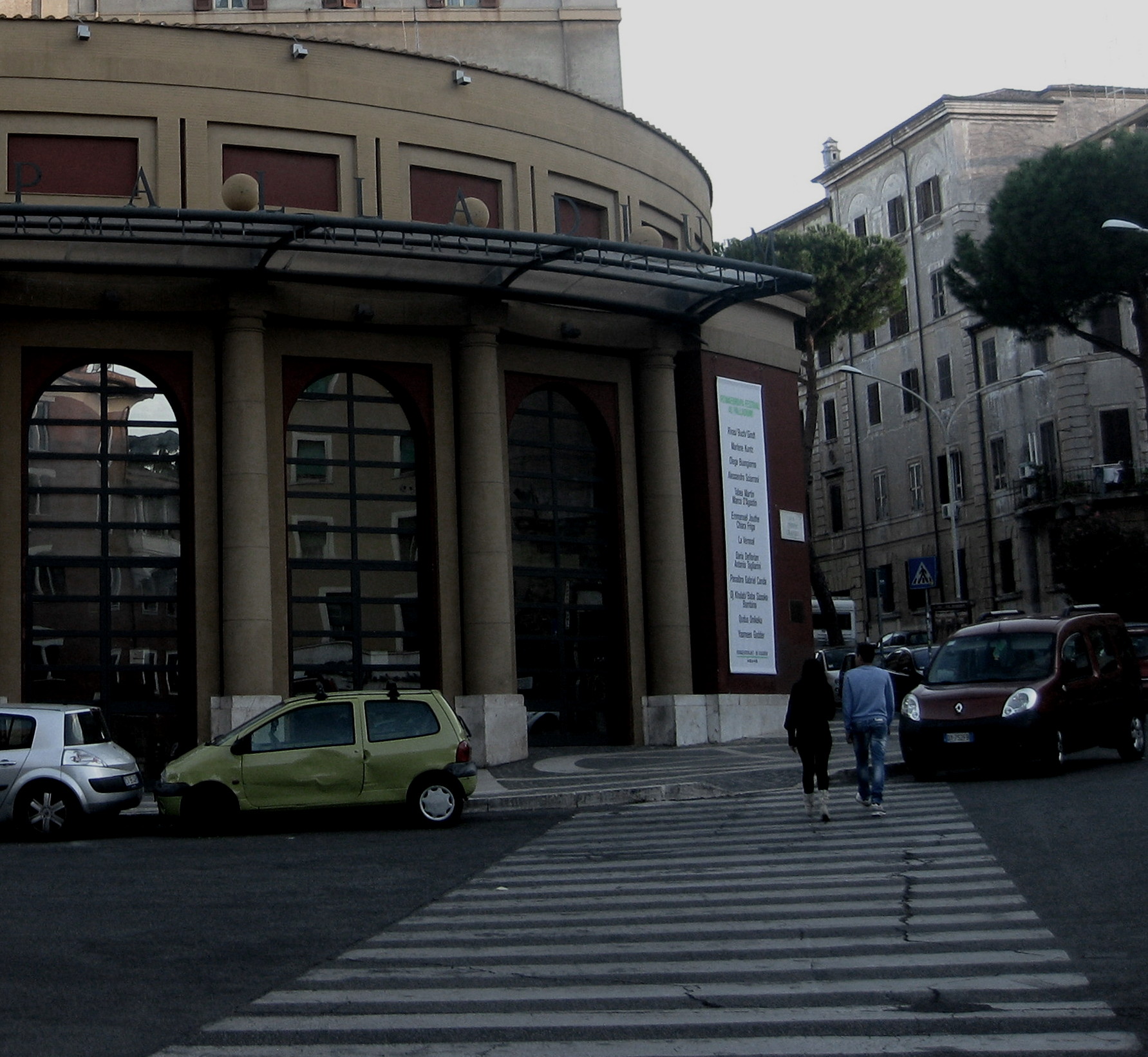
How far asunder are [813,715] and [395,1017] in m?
8.97

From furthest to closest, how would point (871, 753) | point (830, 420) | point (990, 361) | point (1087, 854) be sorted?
point (830, 420), point (990, 361), point (871, 753), point (1087, 854)

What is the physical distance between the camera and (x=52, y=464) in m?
23.9

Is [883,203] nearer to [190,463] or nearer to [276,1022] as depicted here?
[190,463]

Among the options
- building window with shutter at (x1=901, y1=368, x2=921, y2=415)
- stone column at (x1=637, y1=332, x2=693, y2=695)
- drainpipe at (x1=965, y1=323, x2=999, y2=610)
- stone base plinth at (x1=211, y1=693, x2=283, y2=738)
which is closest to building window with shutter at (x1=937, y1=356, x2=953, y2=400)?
building window with shutter at (x1=901, y1=368, x2=921, y2=415)

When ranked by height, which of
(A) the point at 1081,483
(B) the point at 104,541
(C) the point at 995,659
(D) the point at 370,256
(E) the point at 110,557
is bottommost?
(C) the point at 995,659

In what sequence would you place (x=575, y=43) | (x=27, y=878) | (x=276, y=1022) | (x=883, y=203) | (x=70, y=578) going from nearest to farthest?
(x=276, y=1022), (x=27, y=878), (x=70, y=578), (x=575, y=43), (x=883, y=203)

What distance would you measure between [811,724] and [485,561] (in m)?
10.2

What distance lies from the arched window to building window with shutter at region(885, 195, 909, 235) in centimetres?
4052

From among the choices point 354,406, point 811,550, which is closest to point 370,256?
point 354,406

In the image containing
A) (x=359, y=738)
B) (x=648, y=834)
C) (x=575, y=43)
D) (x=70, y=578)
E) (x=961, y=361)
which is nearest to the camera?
(x=648, y=834)

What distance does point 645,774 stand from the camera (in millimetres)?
21266

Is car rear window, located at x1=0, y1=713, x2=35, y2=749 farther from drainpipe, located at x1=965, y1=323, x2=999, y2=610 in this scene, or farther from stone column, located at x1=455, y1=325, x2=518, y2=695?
drainpipe, located at x1=965, y1=323, x2=999, y2=610

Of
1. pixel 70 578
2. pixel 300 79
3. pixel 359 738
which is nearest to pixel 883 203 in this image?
pixel 300 79

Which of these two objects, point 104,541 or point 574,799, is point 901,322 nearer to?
point 104,541
